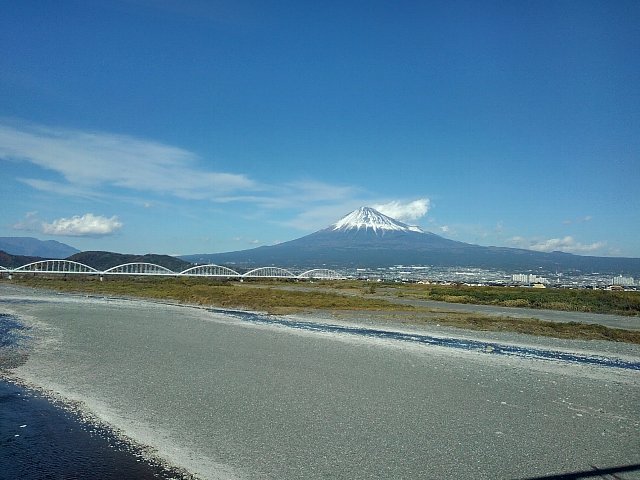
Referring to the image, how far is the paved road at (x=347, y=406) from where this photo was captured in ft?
25.3

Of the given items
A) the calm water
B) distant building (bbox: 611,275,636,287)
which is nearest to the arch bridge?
distant building (bbox: 611,275,636,287)

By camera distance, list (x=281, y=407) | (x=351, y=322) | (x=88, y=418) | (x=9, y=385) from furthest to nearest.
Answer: (x=351, y=322) → (x=9, y=385) → (x=281, y=407) → (x=88, y=418)

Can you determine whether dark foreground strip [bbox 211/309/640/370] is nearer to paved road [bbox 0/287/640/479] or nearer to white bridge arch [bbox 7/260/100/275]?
paved road [bbox 0/287/640/479]

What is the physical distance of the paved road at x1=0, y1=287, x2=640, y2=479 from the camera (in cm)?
771

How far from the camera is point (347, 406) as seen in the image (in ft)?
34.9

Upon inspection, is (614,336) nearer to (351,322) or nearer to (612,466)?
(351,322)

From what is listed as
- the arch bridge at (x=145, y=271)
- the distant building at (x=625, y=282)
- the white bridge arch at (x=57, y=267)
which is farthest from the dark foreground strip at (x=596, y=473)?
the white bridge arch at (x=57, y=267)

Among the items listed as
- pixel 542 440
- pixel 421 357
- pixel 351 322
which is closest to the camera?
pixel 542 440

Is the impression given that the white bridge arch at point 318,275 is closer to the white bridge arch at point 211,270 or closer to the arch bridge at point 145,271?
the arch bridge at point 145,271

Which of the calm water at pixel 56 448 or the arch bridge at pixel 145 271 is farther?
the arch bridge at pixel 145 271

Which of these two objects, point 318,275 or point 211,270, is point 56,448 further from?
point 211,270

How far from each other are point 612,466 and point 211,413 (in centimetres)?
689

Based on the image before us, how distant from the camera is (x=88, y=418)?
31.6ft

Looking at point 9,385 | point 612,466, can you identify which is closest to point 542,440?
point 612,466
